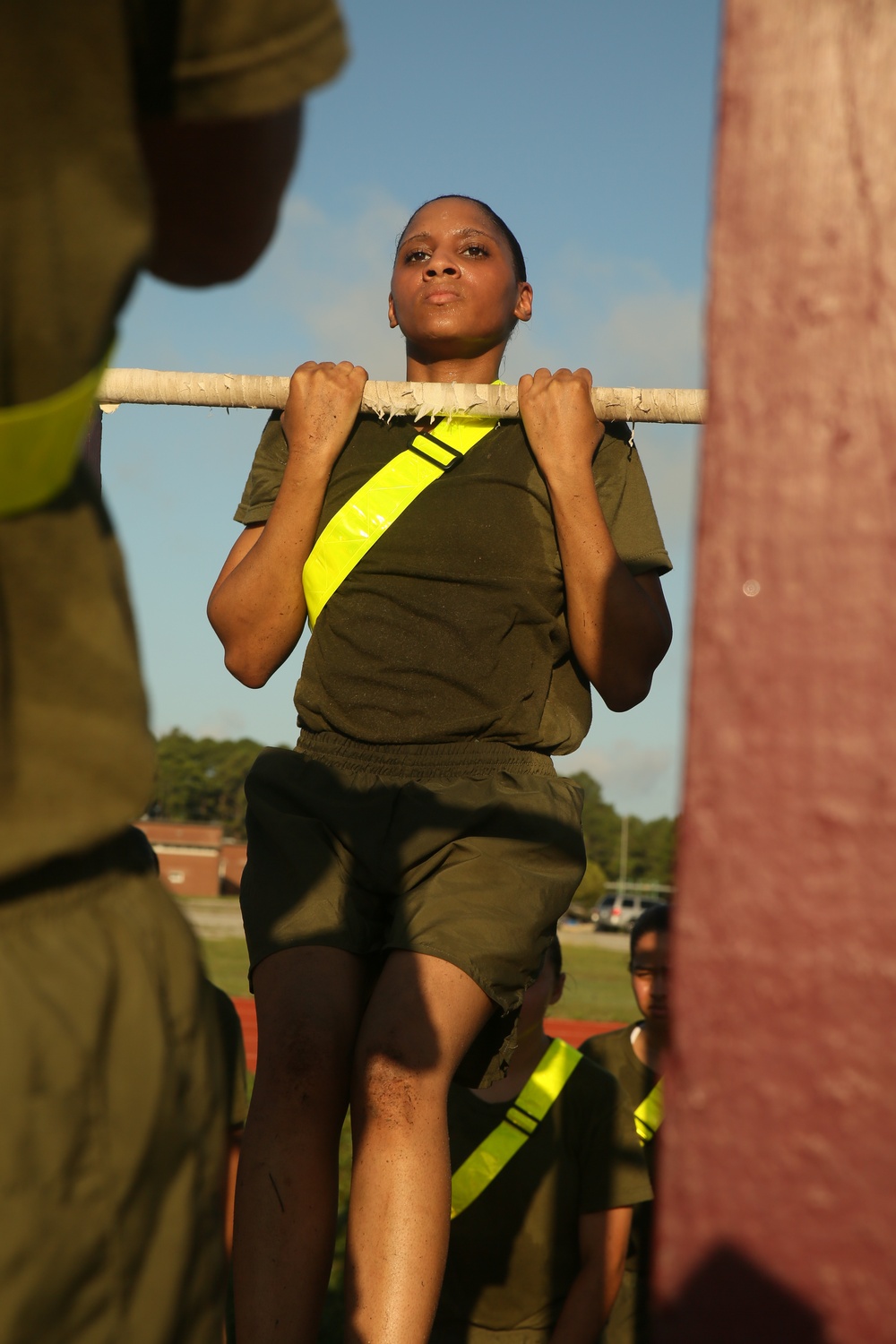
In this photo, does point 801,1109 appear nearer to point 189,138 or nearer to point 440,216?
point 189,138

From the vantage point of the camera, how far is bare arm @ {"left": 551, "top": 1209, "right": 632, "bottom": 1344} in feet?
11.9

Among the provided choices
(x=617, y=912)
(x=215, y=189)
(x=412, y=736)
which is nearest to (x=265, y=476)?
(x=412, y=736)

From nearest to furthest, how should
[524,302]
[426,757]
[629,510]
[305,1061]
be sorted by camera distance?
[305,1061] → [426,757] → [629,510] → [524,302]

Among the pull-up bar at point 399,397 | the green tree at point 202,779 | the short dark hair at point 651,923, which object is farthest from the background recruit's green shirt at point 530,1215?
the green tree at point 202,779

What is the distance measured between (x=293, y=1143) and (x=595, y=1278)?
6.30 feet

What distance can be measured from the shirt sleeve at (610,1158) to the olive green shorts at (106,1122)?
2.85 m

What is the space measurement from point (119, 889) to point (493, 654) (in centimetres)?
158

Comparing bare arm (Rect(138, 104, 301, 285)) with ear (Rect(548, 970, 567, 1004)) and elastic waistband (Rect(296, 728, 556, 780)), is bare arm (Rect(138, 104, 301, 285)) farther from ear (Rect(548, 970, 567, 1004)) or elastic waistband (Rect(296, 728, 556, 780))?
ear (Rect(548, 970, 567, 1004))

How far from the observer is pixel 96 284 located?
1.03m

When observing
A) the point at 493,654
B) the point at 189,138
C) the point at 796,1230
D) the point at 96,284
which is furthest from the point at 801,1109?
the point at 493,654

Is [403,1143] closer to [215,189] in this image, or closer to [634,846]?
[215,189]

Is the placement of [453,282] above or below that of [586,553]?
above

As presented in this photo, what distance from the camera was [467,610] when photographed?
267 cm

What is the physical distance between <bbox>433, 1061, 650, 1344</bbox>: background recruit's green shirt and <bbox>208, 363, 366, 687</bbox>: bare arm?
1763mm
